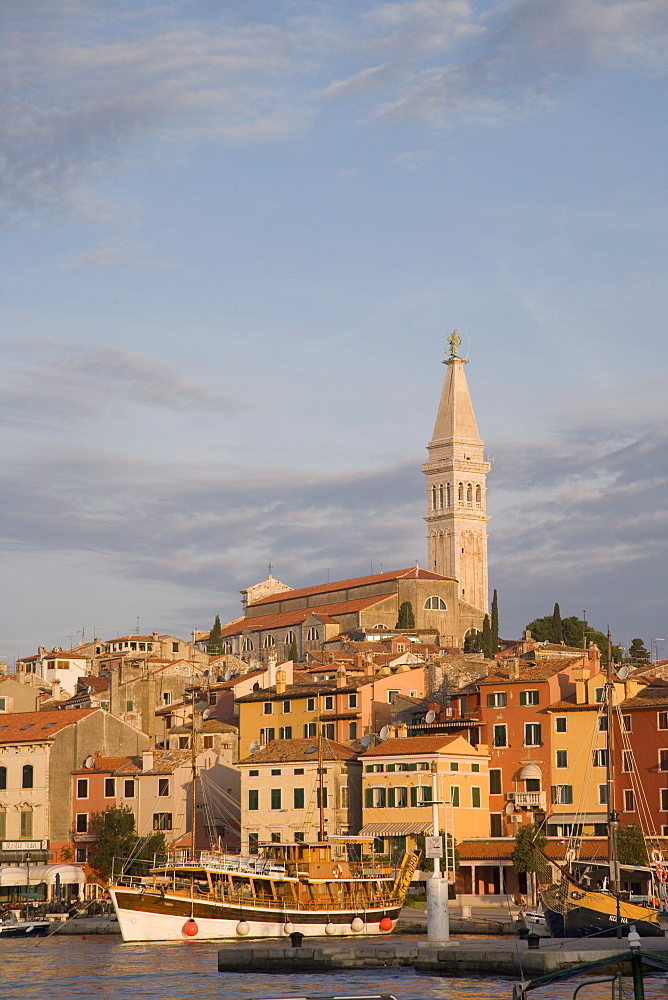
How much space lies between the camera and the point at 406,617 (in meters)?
136

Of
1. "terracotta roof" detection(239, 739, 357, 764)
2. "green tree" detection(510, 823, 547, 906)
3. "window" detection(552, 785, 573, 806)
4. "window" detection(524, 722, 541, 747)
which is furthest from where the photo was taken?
"terracotta roof" detection(239, 739, 357, 764)

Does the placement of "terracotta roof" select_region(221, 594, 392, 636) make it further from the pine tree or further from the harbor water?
the harbor water

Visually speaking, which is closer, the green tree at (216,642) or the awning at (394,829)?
the awning at (394,829)

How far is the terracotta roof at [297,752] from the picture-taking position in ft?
240

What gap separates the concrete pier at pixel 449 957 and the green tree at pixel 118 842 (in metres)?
27.6

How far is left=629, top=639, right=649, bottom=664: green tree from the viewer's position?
117 meters

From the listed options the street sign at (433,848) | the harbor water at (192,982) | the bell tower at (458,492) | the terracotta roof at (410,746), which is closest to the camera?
the harbor water at (192,982)

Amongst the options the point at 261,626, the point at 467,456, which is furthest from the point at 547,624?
the point at 467,456

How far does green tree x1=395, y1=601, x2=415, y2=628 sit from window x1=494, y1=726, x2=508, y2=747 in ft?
210

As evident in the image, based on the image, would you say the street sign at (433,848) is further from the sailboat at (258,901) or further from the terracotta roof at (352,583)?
the terracotta roof at (352,583)

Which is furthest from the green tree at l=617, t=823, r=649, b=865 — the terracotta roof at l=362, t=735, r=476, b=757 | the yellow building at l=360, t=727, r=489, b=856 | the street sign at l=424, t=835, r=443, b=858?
the street sign at l=424, t=835, r=443, b=858

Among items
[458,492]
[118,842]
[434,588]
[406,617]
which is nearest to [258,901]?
[118,842]

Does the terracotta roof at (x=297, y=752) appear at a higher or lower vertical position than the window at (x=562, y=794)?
higher

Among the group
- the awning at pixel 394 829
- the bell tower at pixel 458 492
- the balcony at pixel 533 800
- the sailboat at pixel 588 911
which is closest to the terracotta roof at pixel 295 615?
the bell tower at pixel 458 492
